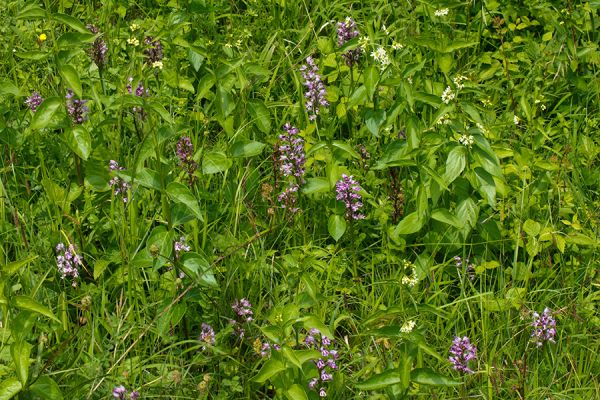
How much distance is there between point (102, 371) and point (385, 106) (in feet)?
5.94

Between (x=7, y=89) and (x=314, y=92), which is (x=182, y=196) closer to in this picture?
(x=7, y=89)

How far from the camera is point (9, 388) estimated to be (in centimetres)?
262

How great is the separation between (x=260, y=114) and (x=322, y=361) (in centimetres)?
119

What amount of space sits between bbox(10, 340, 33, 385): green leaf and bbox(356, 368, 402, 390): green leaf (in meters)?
0.96

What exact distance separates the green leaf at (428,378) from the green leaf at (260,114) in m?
1.32

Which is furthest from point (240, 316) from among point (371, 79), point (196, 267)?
point (371, 79)

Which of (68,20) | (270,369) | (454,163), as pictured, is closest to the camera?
(270,369)

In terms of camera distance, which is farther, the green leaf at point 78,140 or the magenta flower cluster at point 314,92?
the magenta flower cluster at point 314,92

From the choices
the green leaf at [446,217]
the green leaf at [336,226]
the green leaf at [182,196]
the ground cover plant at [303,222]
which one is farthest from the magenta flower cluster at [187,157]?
the green leaf at [446,217]

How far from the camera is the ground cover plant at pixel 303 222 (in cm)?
294

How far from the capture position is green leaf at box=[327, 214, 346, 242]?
11.4ft

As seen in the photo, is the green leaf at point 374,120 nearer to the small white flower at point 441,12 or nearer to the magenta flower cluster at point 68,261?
the small white flower at point 441,12

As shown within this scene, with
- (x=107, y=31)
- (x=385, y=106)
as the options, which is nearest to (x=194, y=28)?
(x=107, y=31)

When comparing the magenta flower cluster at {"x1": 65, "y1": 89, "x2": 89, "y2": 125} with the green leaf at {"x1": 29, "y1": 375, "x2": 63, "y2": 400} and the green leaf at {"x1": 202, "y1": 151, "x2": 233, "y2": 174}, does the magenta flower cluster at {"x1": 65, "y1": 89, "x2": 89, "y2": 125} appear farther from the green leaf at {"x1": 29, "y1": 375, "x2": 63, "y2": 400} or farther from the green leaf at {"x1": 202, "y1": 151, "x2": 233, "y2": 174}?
the green leaf at {"x1": 29, "y1": 375, "x2": 63, "y2": 400}
